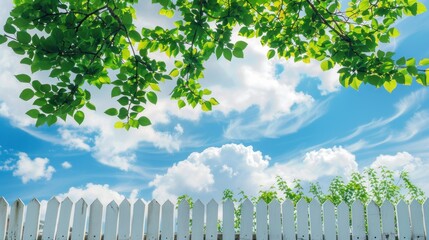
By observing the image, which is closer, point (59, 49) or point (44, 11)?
point (59, 49)

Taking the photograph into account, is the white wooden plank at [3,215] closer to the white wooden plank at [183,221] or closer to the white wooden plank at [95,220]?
the white wooden plank at [95,220]

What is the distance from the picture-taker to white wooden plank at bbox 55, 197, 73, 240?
4867mm

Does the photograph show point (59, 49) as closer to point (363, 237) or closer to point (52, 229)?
point (52, 229)

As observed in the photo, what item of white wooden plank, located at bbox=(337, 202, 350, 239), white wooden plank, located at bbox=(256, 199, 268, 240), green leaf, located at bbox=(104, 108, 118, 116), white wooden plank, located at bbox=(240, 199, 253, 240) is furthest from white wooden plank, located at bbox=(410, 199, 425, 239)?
green leaf, located at bbox=(104, 108, 118, 116)

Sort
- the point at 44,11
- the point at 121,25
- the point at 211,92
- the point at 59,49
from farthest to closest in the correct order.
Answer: the point at 211,92 → the point at 121,25 → the point at 44,11 → the point at 59,49

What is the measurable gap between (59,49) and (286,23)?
2.89 m

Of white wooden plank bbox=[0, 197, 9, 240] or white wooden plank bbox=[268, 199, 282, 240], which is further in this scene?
white wooden plank bbox=[0, 197, 9, 240]

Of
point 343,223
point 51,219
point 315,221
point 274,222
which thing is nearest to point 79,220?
point 51,219

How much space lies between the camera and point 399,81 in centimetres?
385

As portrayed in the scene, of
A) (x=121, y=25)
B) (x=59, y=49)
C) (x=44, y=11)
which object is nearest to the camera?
(x=59, y=49)

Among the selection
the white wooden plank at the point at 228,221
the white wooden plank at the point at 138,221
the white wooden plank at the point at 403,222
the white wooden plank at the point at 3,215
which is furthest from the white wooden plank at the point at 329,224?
the white wooden plank at the point at 3,215

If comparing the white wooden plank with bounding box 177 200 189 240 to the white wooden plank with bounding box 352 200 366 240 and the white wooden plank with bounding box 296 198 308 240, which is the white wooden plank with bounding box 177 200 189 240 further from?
the white wooden plank with bounding box 352 200 366 240

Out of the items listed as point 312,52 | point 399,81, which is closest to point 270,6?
point 312,52

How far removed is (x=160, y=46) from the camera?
470cm
